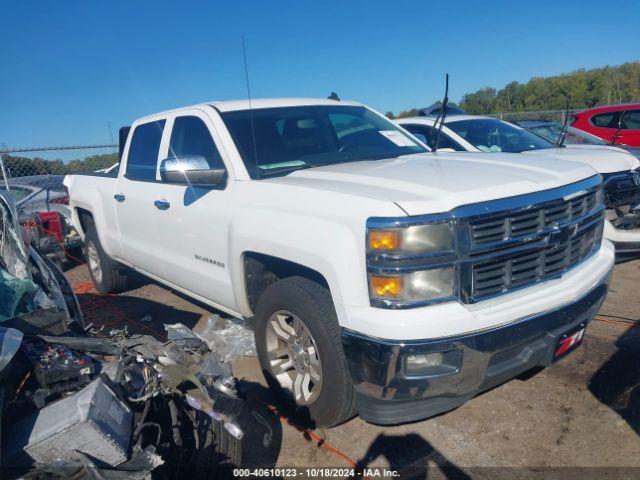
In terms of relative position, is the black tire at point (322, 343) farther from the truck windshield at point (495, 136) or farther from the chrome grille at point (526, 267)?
the truck windshield at point (495, 136)

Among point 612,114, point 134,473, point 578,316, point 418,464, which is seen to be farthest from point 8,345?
point 612,114

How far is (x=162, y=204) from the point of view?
161 inches

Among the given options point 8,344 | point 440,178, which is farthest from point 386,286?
point 8,344

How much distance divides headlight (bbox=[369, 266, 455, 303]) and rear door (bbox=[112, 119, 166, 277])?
103 inches

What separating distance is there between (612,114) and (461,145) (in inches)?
246

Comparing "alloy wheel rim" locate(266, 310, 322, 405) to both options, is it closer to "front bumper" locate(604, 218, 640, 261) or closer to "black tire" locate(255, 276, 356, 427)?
"black tire" locate(255, 276, 356, 427)

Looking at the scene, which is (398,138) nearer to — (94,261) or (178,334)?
(178,334)

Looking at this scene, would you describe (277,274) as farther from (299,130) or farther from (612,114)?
(612,114)

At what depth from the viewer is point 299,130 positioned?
387 centimetres

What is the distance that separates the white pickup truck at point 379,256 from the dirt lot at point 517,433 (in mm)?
281

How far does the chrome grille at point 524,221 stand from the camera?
7.77ft

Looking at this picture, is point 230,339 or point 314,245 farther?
point 230,339

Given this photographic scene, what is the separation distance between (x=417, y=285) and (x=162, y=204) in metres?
2.53

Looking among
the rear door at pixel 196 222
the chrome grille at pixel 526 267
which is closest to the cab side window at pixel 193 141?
the rear door at pixel 196 222
